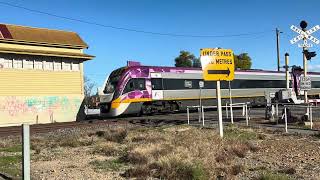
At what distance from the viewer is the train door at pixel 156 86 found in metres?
33.8

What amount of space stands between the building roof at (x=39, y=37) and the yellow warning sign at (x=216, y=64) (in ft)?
69.8

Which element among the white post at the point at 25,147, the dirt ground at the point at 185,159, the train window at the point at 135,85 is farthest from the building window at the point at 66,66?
the white post at the point at 25,147

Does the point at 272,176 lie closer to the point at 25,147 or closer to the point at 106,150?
the point at 25,147

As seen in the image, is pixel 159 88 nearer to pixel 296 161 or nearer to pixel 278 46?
pixel 296 161

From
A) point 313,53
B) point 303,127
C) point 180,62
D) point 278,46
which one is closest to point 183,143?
point 303,127

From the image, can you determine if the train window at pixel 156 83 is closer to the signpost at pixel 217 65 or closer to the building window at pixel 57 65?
the building window at pixel 57 65

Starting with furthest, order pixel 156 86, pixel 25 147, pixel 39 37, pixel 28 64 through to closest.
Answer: pixel 39 37 < pixel 28 64 < pixel 156 86 < pixel 25 147

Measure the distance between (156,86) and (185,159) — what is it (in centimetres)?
2396

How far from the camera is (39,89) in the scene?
35.1m

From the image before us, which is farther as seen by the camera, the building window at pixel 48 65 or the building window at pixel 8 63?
the building window at pixel 48 65

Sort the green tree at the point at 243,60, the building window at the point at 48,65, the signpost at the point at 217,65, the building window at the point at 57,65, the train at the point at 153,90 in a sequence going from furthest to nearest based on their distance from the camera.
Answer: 1. the green tree at the point at 243,60
2. the building window at the point at 57,65
3. the building window at the point at 48,65
4. the train at the point at 153,90
5. the signpost at the point at 217,65

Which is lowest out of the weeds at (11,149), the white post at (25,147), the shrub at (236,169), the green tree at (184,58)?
the weeds at (11,149)

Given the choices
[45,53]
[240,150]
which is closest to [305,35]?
[240,150]

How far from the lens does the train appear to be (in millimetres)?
32000
